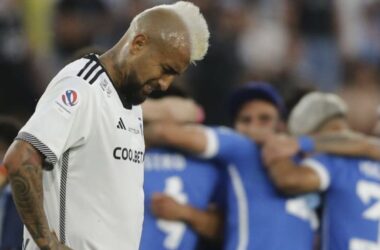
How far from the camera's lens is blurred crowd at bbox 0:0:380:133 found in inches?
446

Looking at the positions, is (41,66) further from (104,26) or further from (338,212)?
(338,212)

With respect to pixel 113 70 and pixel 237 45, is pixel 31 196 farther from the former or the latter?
pixel 237 45

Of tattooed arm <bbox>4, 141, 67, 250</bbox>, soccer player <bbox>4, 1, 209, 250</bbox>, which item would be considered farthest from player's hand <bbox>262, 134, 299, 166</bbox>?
tattooed arm <bbox>4, 141, 67, 250</bbox>

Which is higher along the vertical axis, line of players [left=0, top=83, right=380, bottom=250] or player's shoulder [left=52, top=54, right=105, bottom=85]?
player's shoulder [left=52, top=54, right=105, bottom=85]

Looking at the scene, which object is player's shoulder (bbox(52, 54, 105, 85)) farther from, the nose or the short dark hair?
the short dark hair

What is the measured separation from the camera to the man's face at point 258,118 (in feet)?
22.6

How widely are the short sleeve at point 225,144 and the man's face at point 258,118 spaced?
0.30 meters

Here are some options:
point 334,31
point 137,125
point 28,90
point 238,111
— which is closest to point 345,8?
point 334,31

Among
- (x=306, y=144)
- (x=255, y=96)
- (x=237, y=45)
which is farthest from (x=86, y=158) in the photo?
(x=237, y=45)

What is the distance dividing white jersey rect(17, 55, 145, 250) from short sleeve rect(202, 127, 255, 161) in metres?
1.82

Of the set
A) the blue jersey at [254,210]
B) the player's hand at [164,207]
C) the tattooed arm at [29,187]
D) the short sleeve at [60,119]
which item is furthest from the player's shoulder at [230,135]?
the tattooed arm at [29,187]

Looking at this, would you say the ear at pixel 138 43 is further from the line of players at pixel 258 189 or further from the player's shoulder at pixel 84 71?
the line of players at pixel 258 189

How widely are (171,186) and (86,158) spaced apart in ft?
6.99

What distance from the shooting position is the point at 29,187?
411 cm
